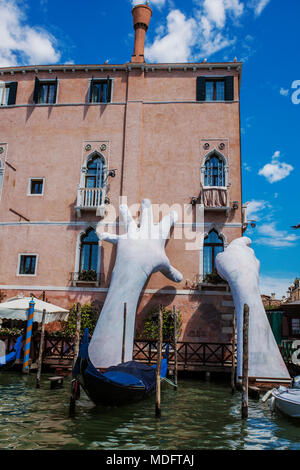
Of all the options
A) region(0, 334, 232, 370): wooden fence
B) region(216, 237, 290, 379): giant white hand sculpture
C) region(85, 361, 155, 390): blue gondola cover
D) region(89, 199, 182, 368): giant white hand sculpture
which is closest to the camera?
region(85, 361, 155, 390): blue gondola cover

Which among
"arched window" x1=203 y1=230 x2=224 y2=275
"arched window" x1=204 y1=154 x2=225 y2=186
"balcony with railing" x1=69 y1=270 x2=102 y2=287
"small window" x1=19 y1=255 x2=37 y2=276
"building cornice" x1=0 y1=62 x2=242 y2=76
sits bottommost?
"balcony with railing" x1=69 y1=270 x2=102 y2=287

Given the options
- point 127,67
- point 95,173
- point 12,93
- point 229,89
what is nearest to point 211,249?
point 95,173

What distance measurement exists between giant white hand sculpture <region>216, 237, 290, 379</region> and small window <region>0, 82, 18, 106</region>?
1257 centimetres

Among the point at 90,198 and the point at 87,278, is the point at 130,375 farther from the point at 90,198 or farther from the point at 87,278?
the point at 90,198

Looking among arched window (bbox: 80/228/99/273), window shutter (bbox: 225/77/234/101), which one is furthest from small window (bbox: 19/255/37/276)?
window shutter (bbox: 225/77/234/101)

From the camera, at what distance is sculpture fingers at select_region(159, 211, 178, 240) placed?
624 inches

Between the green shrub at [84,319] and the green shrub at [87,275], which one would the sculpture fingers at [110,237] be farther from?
the green shrub at [84,319]

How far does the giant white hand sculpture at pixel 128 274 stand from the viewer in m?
13.8

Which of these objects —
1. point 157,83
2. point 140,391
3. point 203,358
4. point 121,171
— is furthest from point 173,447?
point 157,83

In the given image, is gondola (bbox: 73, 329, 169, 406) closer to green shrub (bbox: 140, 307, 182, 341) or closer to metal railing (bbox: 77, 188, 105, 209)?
green shrub (bbox: 140, 307, 182, 341)

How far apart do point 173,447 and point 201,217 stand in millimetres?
11365

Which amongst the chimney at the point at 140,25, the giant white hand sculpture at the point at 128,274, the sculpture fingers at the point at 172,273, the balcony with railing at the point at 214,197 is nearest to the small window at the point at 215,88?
the chimney at the point at 140,25

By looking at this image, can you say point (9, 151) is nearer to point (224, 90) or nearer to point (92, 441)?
point (224, 90)

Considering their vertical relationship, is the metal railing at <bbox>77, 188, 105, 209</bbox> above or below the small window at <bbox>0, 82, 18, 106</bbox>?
below
